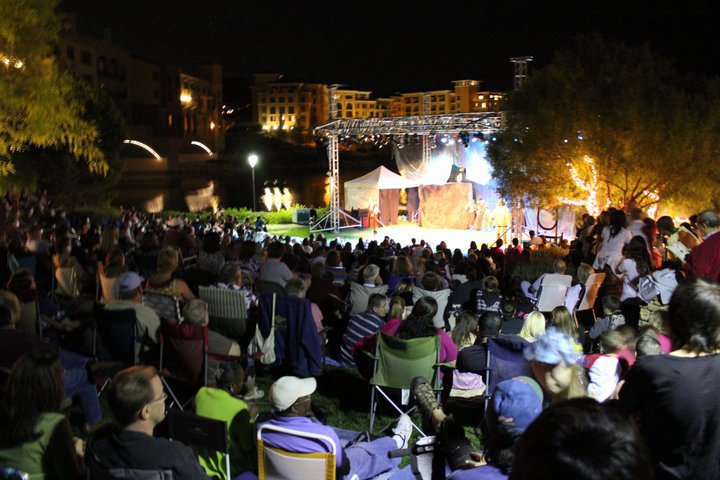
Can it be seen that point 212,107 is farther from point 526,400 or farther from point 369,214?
point 526,400

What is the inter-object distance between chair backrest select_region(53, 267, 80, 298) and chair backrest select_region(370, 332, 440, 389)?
14.8 ft

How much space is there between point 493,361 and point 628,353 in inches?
41.5

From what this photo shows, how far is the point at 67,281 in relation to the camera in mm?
Result: 8234

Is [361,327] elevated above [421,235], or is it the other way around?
Answer: [361,327]

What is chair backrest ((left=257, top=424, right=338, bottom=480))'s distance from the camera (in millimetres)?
3480

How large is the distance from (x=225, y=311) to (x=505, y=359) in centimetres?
294

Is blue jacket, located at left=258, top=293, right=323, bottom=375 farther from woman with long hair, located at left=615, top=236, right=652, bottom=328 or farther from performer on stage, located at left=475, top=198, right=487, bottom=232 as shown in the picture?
performer on stage, located at left=475, top=198, right=487, bottom=232

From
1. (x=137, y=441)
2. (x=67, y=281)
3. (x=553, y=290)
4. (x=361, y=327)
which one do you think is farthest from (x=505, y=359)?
(x=67, y=281)

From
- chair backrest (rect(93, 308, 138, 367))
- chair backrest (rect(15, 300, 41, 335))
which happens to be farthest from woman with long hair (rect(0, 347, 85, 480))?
chair backrest (rect(15, 300, 41, 335))

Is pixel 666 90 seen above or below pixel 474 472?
above

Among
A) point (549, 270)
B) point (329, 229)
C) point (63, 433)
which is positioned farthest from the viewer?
point (329, 229)

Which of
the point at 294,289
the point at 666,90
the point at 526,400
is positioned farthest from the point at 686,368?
the point at 666,90

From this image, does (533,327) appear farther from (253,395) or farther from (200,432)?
(200,432)

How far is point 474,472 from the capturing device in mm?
2586
